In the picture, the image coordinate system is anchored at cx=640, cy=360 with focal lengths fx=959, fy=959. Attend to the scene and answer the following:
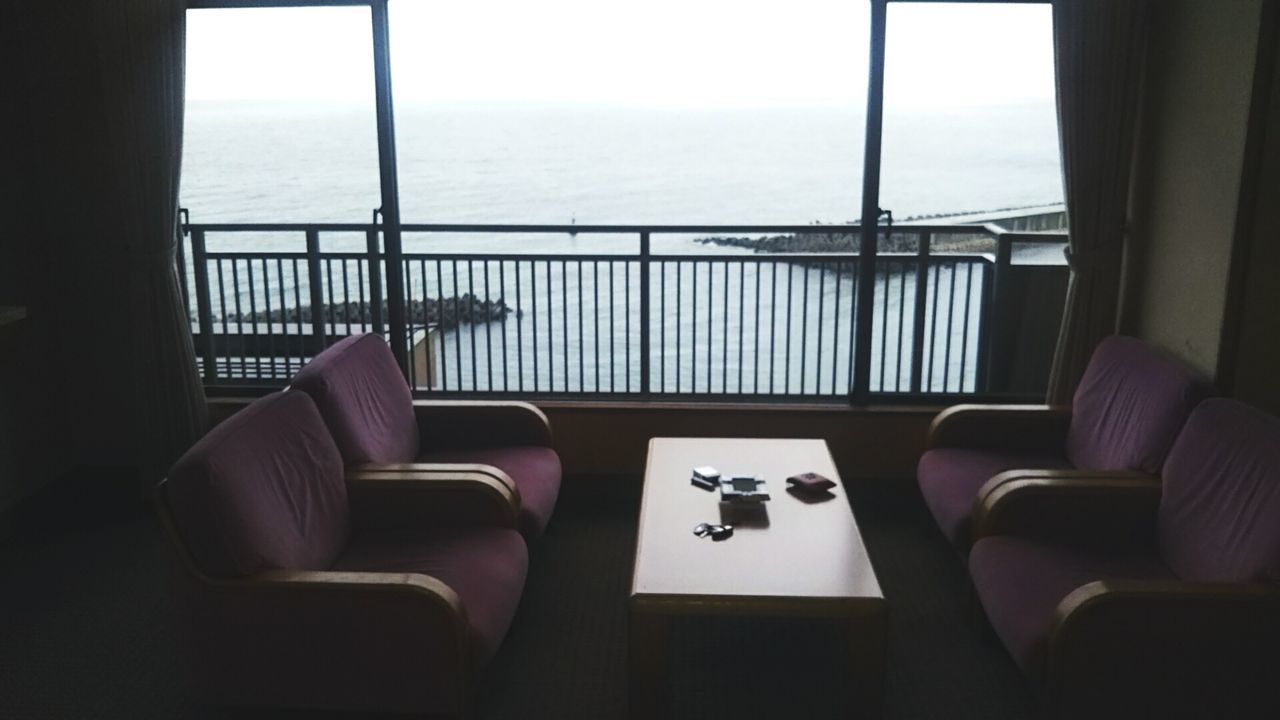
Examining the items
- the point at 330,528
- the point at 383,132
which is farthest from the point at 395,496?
the point at 383,132

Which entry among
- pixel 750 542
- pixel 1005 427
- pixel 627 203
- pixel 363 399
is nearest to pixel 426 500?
pixel 363 399

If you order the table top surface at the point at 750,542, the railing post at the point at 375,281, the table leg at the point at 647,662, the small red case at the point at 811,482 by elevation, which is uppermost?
the railing post at the point at 375,281

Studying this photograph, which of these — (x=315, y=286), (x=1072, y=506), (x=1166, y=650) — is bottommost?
(x=1166, y=650)

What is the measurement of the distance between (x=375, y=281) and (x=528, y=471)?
1516mm

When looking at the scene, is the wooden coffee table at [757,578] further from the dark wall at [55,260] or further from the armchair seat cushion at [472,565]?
the dark wall at [55,260]

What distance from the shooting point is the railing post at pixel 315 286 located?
185 inches

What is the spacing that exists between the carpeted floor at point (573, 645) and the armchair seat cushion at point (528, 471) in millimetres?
323

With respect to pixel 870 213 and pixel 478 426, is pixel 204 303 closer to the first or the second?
pixel 478 426

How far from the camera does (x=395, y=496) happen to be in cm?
311

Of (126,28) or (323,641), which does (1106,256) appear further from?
(126,28)

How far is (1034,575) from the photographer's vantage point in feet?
8.93

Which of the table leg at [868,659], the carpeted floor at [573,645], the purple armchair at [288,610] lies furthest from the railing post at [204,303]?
the table leg at [868,659]

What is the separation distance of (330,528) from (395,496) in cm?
26

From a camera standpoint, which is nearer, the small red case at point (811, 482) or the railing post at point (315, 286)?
the small red case at point (811, 482)
